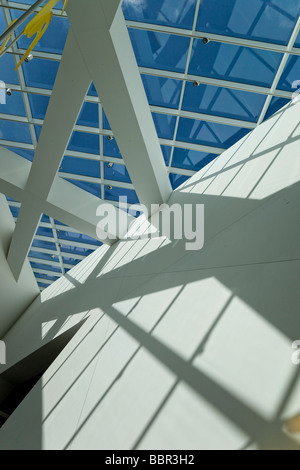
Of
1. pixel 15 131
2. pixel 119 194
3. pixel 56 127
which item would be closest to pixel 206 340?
pixel 56 127

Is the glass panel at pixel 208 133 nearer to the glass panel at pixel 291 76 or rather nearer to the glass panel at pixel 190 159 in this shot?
the glass panel at pixel 190 159

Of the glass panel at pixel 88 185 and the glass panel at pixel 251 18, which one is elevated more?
the glass panel at pixel 88 185

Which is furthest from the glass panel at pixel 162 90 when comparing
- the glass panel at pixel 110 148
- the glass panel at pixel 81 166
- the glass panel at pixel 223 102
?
the glass panel at pixel 81 166

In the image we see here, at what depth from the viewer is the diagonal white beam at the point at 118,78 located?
8.70 m

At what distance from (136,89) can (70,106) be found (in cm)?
232

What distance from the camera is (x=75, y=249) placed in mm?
31266

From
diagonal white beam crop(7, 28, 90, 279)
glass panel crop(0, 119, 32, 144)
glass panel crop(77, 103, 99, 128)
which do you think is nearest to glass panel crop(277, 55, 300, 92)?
diagonal white beam crop(7, 28, 90, 279)

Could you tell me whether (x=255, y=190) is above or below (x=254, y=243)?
above
